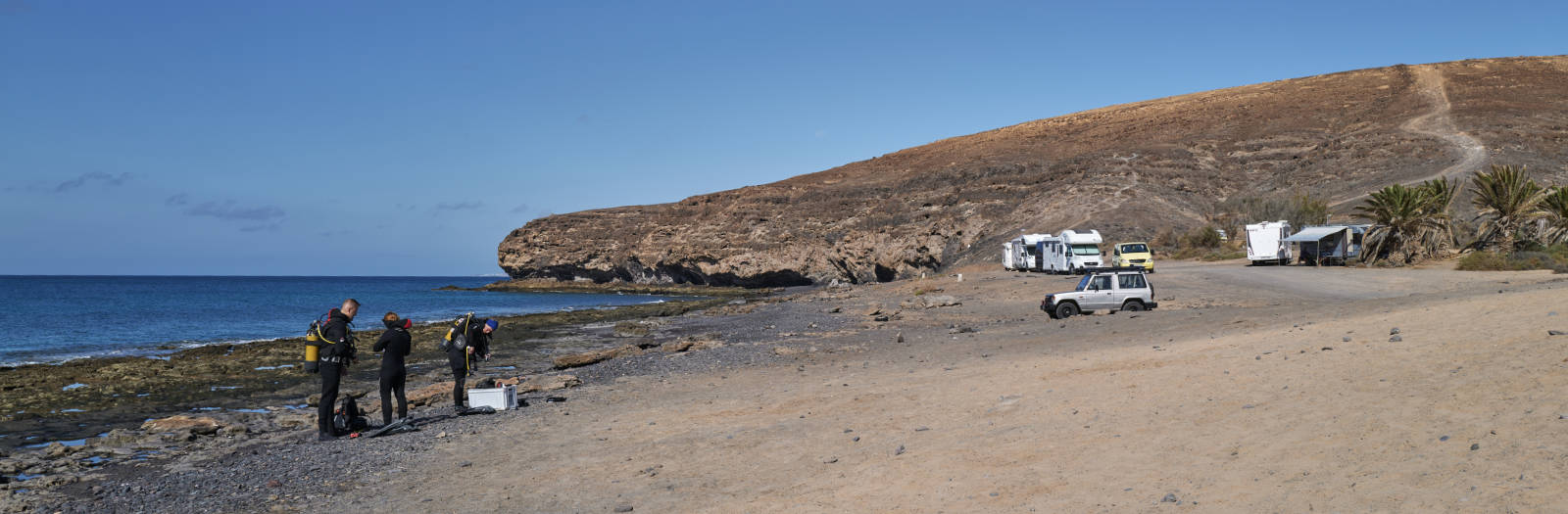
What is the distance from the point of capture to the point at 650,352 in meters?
23.7

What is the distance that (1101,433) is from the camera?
836 cm

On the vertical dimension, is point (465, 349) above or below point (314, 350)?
below

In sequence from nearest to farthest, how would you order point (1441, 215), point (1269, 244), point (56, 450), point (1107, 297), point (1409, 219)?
point (56, 450) < point (1107, 297) < point (1441, 215) < point (1409, 219) < point (1269, 244)

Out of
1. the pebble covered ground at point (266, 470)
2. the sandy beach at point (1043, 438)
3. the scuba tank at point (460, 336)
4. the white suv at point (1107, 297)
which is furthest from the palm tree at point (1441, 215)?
the scuba tank at point (460, 336)

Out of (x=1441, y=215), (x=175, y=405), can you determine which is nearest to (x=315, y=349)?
(x=175, y=405)

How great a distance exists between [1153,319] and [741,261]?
242 ft

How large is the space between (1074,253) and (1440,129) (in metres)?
62.0

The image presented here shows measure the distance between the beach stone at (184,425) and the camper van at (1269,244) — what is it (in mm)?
42933

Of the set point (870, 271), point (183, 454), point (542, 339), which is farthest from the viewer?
point (870, 271)

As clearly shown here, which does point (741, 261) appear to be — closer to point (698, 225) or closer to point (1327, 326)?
point (698, 225)

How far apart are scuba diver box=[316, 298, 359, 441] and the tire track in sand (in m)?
62.9

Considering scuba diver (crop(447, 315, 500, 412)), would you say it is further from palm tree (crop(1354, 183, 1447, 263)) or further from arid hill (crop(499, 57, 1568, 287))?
arid hill (crop(499, 57, 1568, 287))

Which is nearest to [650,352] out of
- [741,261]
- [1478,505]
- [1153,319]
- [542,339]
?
[542,339]

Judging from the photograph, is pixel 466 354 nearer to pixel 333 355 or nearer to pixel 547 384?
pixel 333 355
